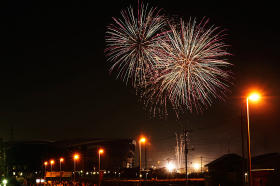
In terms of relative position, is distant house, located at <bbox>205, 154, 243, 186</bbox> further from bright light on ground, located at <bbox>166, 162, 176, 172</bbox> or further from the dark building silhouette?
the dark building silhouette

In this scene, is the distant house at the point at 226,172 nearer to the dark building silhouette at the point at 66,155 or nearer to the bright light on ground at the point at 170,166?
the bright light on ground at the point at 170,166

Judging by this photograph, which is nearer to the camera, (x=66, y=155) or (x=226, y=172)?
(x=226, y=172)

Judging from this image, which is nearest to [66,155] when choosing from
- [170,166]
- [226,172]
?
[170,166]

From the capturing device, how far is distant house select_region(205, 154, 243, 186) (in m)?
45.6

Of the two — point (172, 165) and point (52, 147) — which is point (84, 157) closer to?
point (52, 147)

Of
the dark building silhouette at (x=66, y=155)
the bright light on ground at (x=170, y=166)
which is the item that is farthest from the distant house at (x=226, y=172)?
the dark building silhouette at (x=66, y=155)

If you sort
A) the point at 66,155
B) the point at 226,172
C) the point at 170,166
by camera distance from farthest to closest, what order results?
the point at 66,155 < the point at 170,166 < the point at 226,172

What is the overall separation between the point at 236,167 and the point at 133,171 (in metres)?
32.5

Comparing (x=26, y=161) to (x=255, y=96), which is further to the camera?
(x=26, y=161)

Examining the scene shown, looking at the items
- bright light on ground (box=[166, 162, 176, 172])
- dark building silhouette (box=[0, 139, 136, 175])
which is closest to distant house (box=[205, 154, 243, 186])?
bright light on ground (box=[166, 162, 176, 172])

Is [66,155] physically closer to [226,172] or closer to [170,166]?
[170,166]

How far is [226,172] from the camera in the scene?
48094 millimetres

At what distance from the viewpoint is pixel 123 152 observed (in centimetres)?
11250

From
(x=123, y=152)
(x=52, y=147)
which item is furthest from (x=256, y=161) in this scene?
(x=52, y=147)
